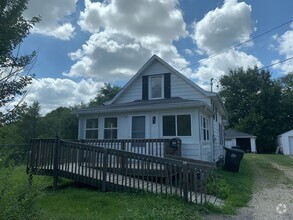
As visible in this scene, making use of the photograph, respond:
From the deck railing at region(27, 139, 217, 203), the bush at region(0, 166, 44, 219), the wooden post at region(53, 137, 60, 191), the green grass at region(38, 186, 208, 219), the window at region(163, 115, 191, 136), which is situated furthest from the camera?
the window at region(163, 115, 191, 136)

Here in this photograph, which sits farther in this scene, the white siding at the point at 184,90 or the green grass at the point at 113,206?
the white siding at the point at 184,90

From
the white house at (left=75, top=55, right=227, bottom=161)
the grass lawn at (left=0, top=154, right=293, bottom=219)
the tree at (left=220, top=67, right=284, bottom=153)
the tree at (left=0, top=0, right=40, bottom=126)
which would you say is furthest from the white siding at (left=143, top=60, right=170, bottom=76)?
the tree at (left=220, top=67, right=284, bottom=153)

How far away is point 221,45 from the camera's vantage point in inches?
678

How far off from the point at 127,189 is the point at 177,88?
319 inches

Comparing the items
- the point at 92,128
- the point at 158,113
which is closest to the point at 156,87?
the point at 158,113

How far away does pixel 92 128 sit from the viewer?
1327 centimetres

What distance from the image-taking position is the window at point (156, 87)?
14.2 metres

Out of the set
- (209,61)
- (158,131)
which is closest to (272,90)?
(209,61)

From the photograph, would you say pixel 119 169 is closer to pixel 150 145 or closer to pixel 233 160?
pixel 150 145

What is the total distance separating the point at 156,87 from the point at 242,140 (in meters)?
26.4

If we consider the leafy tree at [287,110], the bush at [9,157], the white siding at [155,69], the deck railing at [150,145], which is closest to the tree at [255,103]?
the leafy tree at [287,110]

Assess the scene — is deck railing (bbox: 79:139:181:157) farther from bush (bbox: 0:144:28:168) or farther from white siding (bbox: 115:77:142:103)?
white siding (bbox: 115:77:142:103)

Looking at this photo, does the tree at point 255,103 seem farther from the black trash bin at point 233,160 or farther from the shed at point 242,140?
the black trash bin at point 233,160

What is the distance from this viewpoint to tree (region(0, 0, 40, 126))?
13.1 feet
